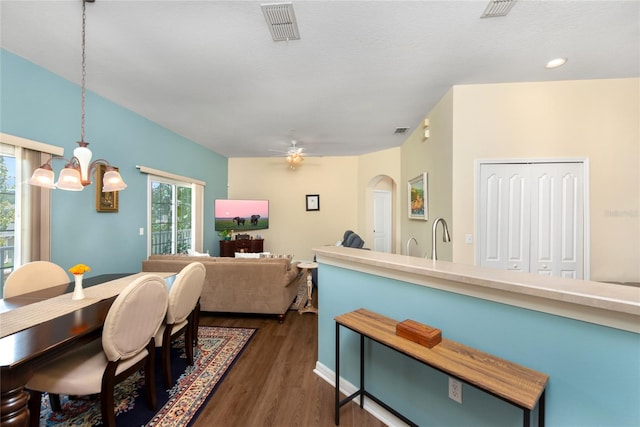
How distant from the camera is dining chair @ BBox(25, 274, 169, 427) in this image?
4.58 feet

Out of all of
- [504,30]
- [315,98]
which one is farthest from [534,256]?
[315,98]

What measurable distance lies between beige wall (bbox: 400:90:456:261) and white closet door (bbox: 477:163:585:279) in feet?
1.14

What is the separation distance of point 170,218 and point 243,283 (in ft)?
7.62

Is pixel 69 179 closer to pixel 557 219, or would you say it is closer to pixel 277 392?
pixel 277 392

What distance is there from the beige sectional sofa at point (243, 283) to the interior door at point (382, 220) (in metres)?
3.58

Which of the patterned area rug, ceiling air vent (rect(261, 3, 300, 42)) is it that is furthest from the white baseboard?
ceiling air vent (rect(261, 3, 300, 42))

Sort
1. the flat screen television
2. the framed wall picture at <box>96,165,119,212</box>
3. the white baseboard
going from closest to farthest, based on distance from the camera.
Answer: the white baseboard, the framed wall picture at <box>96,165,119,212</box>, the flat screen television

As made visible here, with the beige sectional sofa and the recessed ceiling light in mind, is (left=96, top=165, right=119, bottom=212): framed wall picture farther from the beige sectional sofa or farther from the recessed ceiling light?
the recessed ceiling light

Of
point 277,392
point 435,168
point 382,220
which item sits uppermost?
point 435,168

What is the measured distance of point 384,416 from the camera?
1.68m

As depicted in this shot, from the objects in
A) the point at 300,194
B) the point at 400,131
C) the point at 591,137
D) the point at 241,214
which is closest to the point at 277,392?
the point at 591,137

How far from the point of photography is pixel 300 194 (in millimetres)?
6539

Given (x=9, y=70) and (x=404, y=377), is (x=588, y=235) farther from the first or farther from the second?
(x=9, y=70)

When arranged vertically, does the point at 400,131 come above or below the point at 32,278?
above
